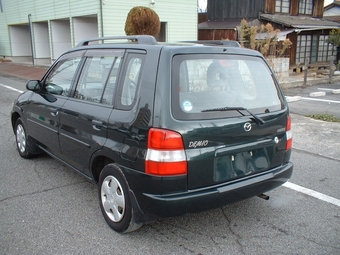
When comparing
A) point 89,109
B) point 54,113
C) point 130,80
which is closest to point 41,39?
point 54,113

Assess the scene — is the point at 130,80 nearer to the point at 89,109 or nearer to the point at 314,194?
the point at 89,109

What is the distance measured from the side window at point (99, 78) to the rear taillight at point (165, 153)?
2.49 feet

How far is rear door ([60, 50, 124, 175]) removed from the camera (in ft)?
10.4

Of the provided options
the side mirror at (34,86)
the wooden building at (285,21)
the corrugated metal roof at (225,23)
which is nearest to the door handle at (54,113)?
the side mirror at (34,86)

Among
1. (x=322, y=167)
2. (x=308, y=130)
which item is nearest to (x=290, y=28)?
(x=308, y=130)

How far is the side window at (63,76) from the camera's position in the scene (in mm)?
3883

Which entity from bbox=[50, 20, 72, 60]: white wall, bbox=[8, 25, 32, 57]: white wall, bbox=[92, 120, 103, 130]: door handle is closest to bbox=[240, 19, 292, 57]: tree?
bbox=[92, 120, 103, 130]: door handle

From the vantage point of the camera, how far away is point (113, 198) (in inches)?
122

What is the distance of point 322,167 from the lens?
16.1ft

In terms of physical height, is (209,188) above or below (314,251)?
above

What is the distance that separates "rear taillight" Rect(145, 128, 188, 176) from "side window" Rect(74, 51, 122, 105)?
76 cm

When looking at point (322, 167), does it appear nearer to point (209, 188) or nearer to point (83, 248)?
point (209, 188)

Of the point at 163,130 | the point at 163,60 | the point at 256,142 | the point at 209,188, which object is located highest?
the point at 163,60

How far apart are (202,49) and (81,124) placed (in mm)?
1464
